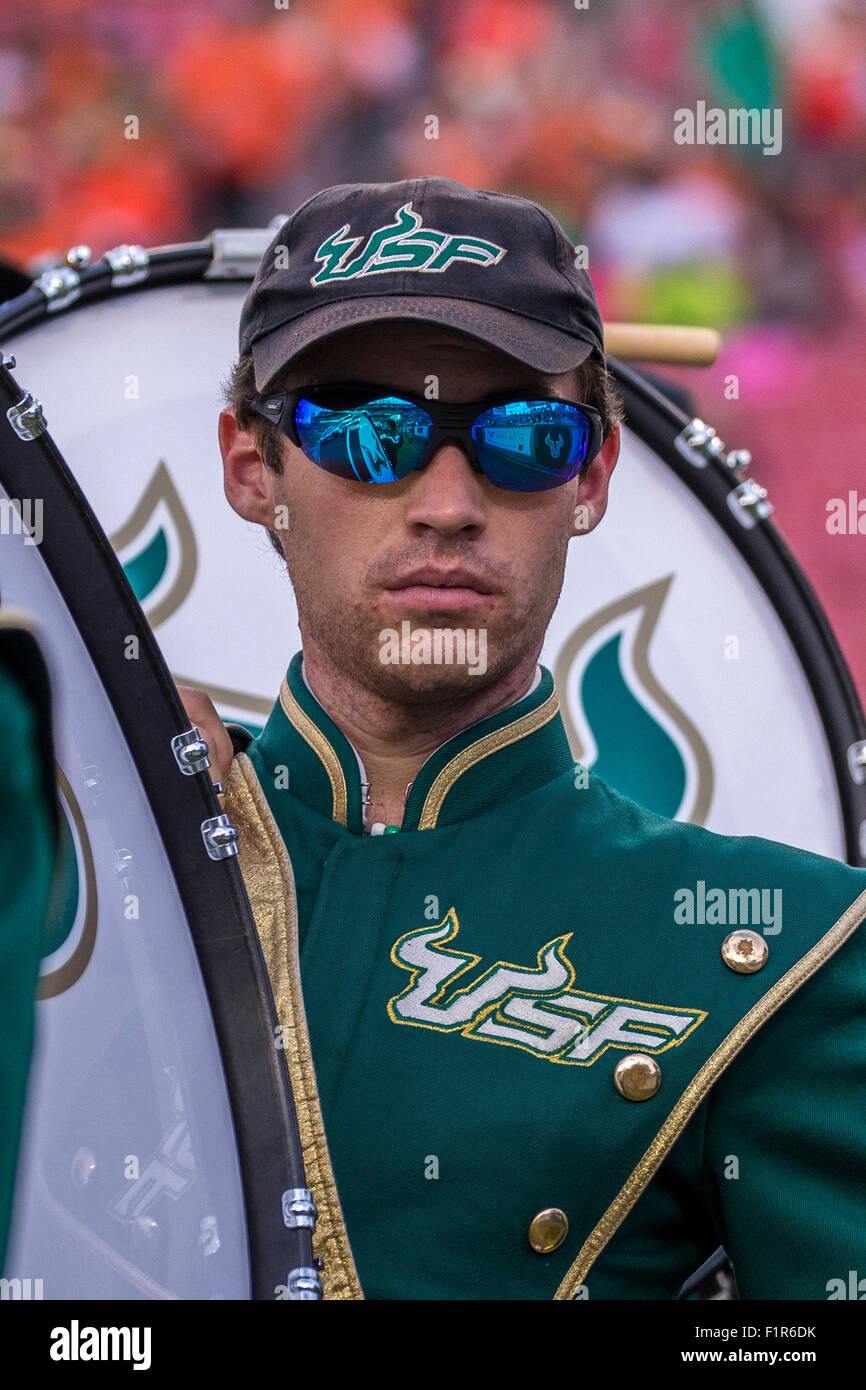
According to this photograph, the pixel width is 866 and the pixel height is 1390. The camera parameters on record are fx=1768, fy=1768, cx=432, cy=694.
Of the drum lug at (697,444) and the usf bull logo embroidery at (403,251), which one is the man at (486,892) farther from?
the drum lug at (697,444)

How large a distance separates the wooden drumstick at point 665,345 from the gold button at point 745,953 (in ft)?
2.95

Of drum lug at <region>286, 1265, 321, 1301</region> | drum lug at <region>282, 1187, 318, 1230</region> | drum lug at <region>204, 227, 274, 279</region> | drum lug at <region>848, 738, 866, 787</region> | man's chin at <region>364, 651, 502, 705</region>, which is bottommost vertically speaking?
drum lug at <region>286, 1265, 321, 1301</region>

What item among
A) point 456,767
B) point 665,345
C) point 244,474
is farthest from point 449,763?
point 665,345

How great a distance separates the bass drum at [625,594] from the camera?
6.09ft

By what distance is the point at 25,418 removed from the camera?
3.62 feet

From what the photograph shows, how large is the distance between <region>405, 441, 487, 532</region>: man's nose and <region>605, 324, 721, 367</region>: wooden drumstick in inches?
29.3

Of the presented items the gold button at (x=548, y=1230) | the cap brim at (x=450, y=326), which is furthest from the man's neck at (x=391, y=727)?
the gold button at (x=548, y=1230)

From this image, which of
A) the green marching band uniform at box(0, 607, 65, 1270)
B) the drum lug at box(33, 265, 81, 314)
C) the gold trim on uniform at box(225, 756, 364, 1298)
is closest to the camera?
the green marching band uniform at box(0, 607, 65, 1270)

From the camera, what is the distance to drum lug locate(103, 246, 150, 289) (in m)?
1.80

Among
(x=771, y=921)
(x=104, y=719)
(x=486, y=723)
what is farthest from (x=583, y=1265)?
(x=104, y=719)

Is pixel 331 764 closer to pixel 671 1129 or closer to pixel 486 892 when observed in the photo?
pixel 486 892

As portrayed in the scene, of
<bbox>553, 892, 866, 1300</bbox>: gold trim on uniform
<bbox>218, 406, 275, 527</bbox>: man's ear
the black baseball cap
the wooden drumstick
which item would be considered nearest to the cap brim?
the black baseball cap

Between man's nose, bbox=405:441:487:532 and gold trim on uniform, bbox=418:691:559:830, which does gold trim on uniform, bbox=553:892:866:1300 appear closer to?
gold trim on uniform, bbox=418:691:559:830

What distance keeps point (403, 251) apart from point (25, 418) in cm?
42
